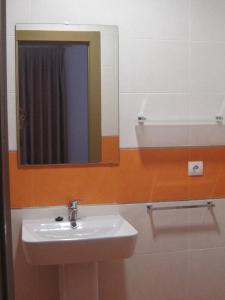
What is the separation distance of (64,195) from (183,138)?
2.71ft

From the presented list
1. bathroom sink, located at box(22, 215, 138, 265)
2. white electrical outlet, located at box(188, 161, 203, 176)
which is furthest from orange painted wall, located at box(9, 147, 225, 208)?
bathroom sink, located at box(22, 215, 138, 265)

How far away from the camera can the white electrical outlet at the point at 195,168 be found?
2.29 metres

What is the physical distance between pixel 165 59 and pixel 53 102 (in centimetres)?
73

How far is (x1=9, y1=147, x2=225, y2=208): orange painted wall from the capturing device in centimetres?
209

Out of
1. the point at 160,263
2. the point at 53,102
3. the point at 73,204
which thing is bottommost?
the point at 160,263

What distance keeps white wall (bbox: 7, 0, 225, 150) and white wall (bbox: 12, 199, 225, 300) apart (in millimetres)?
452

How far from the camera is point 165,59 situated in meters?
2.21

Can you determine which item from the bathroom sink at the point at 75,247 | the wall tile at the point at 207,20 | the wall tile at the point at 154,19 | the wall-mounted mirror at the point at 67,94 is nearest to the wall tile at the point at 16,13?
the wall-mounted mirror at the point at 67,94

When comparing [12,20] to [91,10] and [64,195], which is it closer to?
[91,10]

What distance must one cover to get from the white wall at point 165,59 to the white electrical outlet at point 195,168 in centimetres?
13

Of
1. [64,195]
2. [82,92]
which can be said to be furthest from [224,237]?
[82,92]

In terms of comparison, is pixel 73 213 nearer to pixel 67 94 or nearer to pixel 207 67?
pixel 67 94

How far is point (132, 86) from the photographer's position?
2.17m

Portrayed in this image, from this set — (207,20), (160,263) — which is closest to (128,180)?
(160,263)
